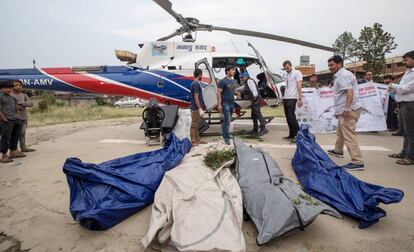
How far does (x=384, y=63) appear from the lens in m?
29.9

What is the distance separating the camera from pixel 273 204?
7.15 feet

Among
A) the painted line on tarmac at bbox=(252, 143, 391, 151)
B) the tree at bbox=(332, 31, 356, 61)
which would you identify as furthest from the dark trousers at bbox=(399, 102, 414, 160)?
the tree at bbox=(332, 31, 356, 61)

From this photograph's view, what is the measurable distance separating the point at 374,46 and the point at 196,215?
36470mm

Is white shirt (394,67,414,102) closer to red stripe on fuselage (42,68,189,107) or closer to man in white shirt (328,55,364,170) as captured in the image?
man in white shirt (328,55,364,170)

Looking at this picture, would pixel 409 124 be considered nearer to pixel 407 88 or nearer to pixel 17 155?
pixel 407 88

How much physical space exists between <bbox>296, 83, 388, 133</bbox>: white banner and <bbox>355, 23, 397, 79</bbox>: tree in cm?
2708

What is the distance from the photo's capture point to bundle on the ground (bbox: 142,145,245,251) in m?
1.86

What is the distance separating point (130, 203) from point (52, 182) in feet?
5.89

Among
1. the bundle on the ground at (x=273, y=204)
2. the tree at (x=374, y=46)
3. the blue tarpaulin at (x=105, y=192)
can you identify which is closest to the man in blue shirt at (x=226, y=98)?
the bundle on the ground at (x=273, y=204)

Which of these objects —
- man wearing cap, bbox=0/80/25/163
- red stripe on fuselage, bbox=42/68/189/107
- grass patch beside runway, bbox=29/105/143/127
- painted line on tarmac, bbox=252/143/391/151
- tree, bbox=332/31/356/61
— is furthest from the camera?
tree, bbox=332/31/356/61

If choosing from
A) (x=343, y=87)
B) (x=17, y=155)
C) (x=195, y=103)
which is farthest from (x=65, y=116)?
(x=343, y=87)

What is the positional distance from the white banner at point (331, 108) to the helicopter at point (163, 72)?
814mm

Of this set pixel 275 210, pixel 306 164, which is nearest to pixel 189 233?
pixel 275 210

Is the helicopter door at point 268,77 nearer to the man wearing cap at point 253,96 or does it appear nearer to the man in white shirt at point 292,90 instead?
the man wearing cap at point 253,96
